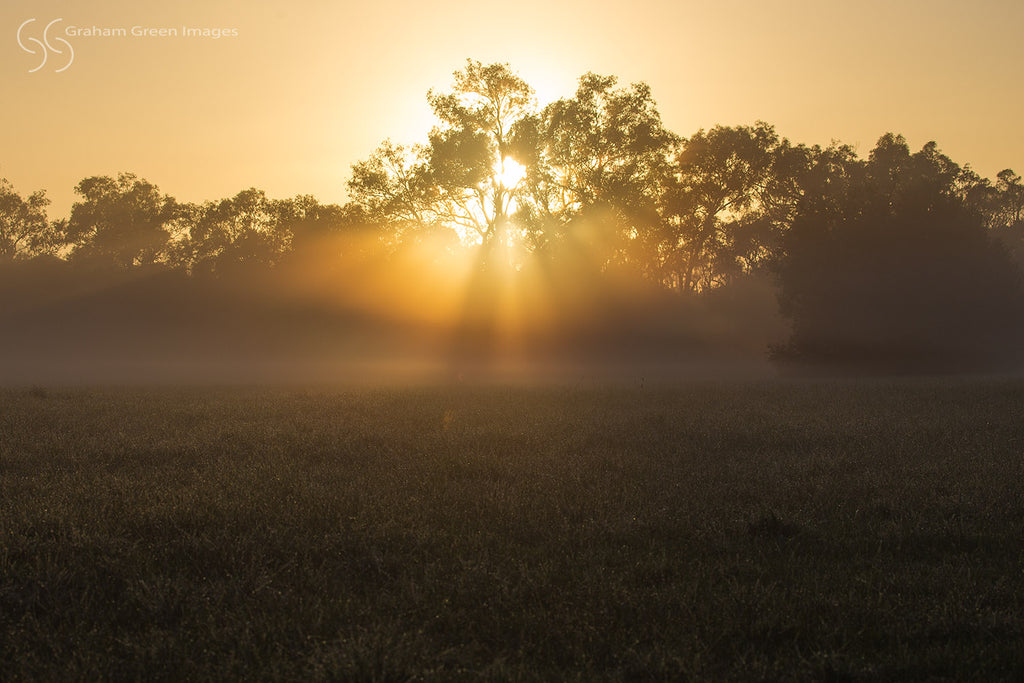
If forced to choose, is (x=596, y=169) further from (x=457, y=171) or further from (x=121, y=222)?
(x=121, y=222)

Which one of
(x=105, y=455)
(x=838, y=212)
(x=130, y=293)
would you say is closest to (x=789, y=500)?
(x=105, y=455)

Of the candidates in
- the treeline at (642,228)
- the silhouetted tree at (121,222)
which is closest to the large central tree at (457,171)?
the treeline at (642,228)

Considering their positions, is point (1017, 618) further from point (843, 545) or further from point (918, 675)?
point (843, 545)

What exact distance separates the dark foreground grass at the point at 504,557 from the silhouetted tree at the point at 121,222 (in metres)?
60.4

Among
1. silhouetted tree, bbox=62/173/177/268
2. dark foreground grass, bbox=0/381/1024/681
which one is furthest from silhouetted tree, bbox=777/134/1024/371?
silhouetted tree, bbox=62/173/177/268

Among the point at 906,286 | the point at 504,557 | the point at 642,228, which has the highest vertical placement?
the point at 642,228

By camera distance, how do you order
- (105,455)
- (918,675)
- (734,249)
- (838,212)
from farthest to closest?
(734,249) < (838,212) < (105,455) < (918,675)

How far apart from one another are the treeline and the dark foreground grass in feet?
81.0

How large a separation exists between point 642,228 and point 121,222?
47447 mm

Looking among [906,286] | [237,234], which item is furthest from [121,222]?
[906,286]

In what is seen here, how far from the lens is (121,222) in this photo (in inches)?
2608

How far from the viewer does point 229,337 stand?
161 feet

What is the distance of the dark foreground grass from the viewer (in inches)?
162

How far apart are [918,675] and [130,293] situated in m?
55.2
